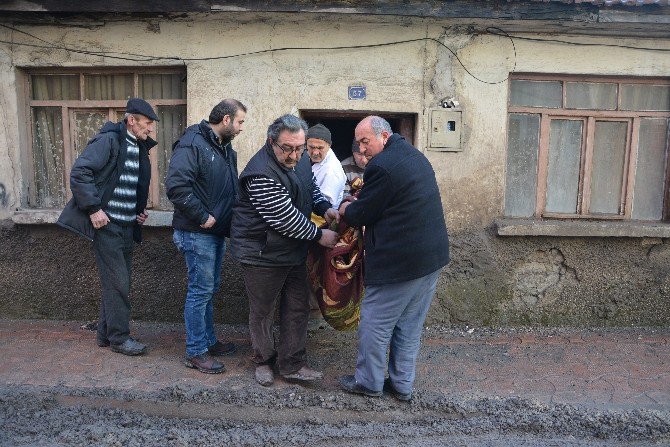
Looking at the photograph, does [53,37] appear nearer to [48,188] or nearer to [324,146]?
[48,188]

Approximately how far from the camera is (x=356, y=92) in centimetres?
581

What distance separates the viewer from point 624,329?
240 inches

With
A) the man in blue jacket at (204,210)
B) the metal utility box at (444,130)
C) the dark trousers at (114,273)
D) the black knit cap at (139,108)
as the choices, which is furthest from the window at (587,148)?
the dark trousers at (114,273)

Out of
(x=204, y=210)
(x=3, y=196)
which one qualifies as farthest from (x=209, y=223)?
(x=3, y=196)

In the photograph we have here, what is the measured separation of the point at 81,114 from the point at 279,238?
328 centimetres

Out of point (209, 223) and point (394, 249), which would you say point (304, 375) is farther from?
point (209, 223)

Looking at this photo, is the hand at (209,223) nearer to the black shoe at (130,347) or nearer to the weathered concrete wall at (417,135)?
the black shoe at (130,347)

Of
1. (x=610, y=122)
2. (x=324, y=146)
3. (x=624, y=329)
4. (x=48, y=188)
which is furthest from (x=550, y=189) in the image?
(x=48, y=188)

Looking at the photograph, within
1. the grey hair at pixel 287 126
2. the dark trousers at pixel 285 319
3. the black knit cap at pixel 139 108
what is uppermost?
the black knit cap at pixel 139 108

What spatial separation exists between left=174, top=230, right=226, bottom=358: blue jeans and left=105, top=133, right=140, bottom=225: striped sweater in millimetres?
622

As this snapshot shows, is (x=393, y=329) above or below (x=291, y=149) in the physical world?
below

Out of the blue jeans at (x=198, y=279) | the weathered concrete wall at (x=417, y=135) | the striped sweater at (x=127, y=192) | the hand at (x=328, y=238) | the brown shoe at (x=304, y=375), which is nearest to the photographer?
the hand at (x=328, y=238)

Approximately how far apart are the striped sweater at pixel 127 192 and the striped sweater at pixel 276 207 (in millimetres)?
1351

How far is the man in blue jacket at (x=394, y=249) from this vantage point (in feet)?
13.1
